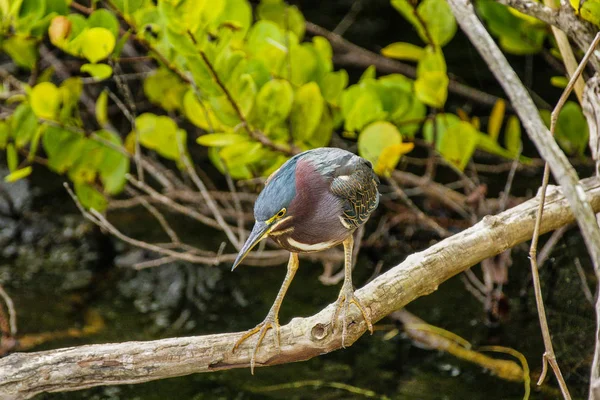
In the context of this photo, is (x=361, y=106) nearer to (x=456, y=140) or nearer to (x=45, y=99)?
(x=456, y=140)

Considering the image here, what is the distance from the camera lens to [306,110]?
365cm

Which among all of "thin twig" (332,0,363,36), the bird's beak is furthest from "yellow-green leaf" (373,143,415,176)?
"thin twig" (332,0,363,36)

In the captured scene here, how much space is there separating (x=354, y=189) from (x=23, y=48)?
6.85ft

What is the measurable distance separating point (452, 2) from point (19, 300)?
330 centimetres

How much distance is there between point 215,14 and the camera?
3334 millimetres

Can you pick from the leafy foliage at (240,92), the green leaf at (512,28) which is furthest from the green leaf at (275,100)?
the green leaf at (512,28)

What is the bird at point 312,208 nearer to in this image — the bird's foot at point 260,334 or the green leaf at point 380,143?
the bird's foot at point 260,334

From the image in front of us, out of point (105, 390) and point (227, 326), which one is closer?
point (105, 390)

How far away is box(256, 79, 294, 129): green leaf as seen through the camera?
137 inches

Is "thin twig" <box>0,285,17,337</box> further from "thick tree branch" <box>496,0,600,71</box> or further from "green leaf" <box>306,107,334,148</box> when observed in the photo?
"thick tree branch" <box>496,0,600,71</box>

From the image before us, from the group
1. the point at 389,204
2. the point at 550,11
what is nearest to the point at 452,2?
the point at 550,11

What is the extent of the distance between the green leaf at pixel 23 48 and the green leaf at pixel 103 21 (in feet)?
1.29

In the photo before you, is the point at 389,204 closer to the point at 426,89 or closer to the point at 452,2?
the point at 426,89

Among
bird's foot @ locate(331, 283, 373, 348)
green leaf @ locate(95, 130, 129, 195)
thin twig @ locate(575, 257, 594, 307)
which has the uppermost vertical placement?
bird's foot @ locate(331, 283, 373, 348)
